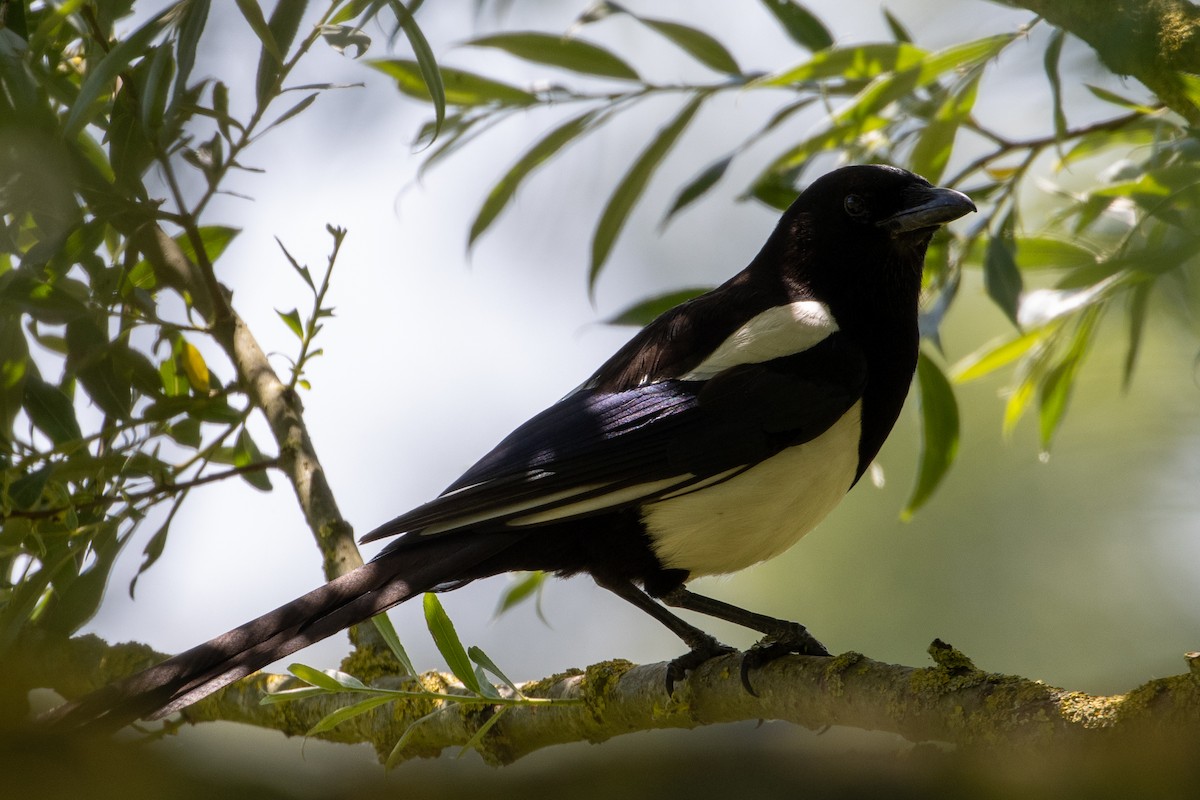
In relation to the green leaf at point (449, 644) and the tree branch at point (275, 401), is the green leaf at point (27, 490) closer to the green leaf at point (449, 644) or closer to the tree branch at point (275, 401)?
the tree branch at point (275, 401)

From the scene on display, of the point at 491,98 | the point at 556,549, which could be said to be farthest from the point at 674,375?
the point at 491,98

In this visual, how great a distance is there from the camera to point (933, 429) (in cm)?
276

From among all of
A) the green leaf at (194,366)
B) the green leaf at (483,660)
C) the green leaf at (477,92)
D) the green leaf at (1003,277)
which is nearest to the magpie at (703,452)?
the green leaf at (1003,277)

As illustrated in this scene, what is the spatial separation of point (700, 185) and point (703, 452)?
0.73 m

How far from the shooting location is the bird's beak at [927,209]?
8.45ft

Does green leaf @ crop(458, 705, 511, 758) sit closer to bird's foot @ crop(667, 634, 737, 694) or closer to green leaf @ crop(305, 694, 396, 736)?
green leaf @ crop(305, 694, 396, 736)

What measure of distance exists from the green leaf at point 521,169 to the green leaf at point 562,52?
138mm

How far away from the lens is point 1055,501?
15.3 ft

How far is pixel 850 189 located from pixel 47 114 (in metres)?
1.79

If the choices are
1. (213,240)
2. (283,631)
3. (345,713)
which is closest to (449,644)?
(345,713)

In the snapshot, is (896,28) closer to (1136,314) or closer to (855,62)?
(855,62)

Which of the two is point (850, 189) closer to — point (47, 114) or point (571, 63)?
point (571, 63)

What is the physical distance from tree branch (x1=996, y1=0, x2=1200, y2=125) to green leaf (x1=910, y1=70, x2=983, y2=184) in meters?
0.64

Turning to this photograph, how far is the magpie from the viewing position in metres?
2.23
